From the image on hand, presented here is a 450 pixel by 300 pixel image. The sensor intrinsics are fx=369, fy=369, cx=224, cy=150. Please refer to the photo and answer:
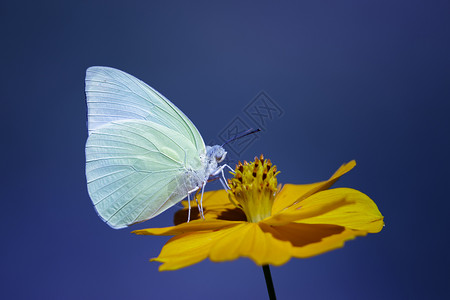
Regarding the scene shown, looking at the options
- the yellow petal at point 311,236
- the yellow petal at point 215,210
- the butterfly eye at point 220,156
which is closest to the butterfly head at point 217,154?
the butterfly eye at point 220,156

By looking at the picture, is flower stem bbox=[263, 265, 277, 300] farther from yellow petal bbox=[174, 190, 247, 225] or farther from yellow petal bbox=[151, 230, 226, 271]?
yellow petal bbox=[174, 190, 247, 225]

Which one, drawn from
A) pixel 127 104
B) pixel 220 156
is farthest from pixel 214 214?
pixel 127 104

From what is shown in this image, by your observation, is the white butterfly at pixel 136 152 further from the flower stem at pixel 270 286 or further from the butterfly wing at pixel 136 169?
the flower stem at pixel 270 286

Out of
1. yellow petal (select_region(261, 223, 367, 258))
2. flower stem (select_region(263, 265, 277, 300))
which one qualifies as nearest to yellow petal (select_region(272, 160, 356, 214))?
yellow petal (select_region(261, 223, 367, 258))

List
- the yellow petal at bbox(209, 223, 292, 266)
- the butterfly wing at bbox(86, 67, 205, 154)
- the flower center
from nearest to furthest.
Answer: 1. the yellow petal at bbox(209, 223, 292, 266)
2. the flower center
3. the butterfly wing at bbox(86, 67, 205, 154)

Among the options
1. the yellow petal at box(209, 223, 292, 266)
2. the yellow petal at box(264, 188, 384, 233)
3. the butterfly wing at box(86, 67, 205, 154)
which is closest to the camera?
the yellow petal at box(209, 223, 292, 266)

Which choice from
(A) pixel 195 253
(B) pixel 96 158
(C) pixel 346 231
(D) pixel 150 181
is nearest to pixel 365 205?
(C) pixel 346 231
